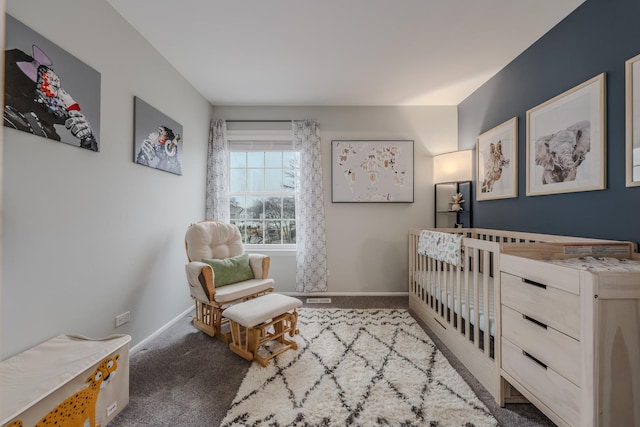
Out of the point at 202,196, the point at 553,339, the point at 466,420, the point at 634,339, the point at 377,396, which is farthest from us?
the point at 202,196

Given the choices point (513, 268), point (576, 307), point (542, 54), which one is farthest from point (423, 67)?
point (576, 307)

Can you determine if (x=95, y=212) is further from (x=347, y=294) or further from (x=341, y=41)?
(x=347, y=294)

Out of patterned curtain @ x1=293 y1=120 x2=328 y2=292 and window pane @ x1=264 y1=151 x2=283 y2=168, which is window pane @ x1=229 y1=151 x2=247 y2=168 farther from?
patterned curtain @ x1=293 y1=120 x2=328 y2=292

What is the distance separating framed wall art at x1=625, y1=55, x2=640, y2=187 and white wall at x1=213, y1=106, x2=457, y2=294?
5.93 ft

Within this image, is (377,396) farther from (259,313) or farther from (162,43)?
(162,43)

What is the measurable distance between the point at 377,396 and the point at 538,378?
82 centimetres

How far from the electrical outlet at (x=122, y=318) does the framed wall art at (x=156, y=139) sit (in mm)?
1141

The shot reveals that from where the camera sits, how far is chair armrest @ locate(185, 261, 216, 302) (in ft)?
6.98

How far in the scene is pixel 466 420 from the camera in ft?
4.64

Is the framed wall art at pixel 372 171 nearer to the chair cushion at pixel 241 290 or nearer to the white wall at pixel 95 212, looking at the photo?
the chair cushion at pixel 241 290

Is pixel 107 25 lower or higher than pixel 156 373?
higher

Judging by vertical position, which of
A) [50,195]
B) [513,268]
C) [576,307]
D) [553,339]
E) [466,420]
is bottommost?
[466,420]

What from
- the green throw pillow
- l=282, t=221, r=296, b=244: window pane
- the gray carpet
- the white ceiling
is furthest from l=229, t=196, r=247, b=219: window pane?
the gray carpet

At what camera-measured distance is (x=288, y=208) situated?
11.4ft
